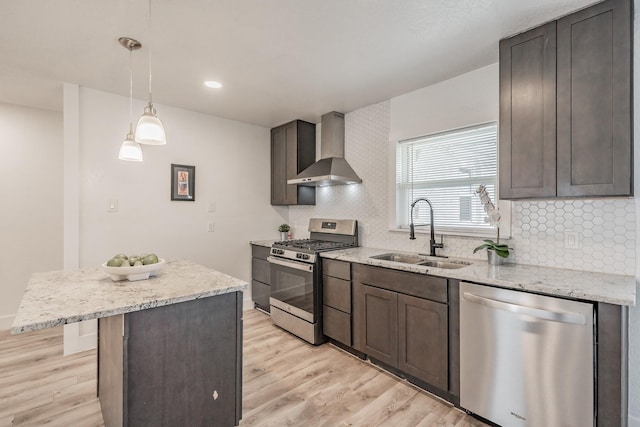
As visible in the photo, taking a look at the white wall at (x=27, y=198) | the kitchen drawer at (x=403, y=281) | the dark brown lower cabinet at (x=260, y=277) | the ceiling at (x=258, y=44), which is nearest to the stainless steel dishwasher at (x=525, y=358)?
the kitchen drawer at (x=403, y=281)

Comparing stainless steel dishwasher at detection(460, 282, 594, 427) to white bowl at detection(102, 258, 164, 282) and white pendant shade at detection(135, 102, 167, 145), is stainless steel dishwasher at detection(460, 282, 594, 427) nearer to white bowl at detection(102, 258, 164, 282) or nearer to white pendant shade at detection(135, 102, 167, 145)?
white bowl at detection(102, 258, 164, 282)

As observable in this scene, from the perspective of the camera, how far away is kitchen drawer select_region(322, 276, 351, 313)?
9.09ft

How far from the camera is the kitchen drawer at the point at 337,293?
2771 mm

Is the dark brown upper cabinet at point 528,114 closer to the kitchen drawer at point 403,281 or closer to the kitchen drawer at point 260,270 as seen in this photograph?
the kitchen drawer at point 403,281

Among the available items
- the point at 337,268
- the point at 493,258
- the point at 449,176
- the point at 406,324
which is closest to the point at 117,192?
the point at 337,268

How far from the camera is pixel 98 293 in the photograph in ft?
4.92

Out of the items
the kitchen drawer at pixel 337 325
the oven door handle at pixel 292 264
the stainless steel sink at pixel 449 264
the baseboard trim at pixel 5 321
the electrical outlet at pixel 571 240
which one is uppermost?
the electrical outlet at pixel 571 240

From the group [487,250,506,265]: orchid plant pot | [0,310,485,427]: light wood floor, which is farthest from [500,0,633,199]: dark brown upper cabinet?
[0,310,485,427]: light wood floor

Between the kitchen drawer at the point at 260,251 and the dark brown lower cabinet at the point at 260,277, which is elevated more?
the kitchen drawer at the point at 260,251

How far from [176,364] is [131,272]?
540 millimetres

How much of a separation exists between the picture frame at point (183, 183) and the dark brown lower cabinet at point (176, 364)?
197 cm

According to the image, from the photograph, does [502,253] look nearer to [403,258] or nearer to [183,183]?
[403,258]

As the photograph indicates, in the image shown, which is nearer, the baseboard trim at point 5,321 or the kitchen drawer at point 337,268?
the kitchen drawer at point 337,268

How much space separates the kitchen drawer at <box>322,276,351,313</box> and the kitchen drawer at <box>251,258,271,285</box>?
3.32ft
